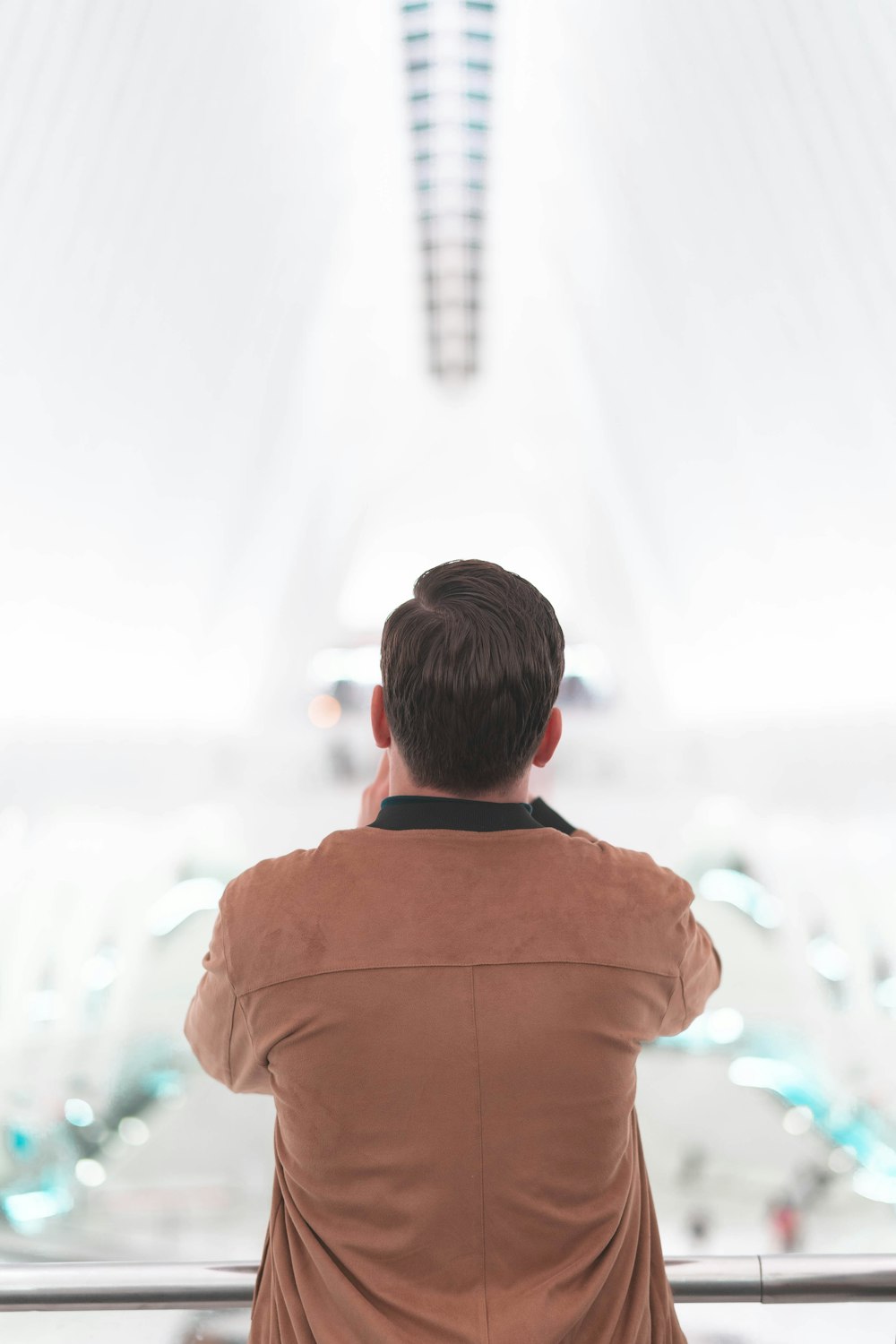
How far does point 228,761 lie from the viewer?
43.4ft

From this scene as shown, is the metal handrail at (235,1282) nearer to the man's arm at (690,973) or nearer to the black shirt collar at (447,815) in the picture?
the man's arm at (690,973)

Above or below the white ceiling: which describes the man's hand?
below

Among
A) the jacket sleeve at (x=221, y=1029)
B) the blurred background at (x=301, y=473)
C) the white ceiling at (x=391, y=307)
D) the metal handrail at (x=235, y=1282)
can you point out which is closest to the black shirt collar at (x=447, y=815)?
the jacket sleeve at (x=221, y=1029)

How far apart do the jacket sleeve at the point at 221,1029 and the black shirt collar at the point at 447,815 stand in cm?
14

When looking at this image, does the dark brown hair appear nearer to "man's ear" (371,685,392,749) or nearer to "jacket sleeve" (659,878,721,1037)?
"man's ear" (371,685,392,749)

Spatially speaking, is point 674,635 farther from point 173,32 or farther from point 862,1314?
point 862,1314

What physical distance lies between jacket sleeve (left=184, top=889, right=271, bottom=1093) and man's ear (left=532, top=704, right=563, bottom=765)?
277mm

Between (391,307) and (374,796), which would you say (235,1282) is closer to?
(374,796)

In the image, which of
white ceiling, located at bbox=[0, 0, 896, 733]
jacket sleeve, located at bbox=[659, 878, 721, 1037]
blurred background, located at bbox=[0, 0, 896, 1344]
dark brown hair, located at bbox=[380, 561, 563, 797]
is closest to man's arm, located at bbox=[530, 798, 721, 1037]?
jacket sleeve, located at bbox=[659, 878, 721, 1037]

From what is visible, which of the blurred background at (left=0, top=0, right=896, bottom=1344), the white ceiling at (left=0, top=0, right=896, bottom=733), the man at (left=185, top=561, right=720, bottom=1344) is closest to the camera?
the man at (left=185, top=561, right=720, bottom=1344)

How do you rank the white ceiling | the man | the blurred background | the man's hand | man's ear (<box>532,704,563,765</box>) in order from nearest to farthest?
1. the man
2. man's ear (<box>532,704,563,765</box>)
3. the man's hand
4. the blurred background
5. the white ceiling

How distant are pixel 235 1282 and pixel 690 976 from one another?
0.54 metres

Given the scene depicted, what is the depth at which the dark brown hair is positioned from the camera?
768mm

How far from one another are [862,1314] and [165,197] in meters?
7.63
